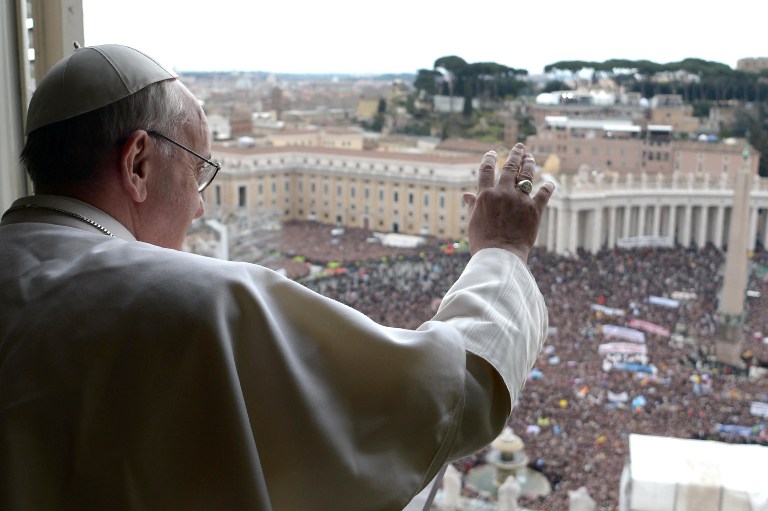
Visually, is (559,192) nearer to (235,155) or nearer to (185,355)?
(235,155)

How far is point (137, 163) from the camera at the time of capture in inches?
13.0

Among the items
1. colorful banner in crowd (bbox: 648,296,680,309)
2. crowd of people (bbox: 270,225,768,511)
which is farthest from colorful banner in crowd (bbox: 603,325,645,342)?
colorful banner in crowd (bbox: 648,296,680,309)

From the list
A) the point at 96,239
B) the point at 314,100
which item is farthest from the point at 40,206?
the point at 314,100

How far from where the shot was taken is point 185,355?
0.27m

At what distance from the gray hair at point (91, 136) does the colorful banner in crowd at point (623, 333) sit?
430 cm

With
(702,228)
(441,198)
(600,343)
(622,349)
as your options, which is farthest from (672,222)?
(622,349)

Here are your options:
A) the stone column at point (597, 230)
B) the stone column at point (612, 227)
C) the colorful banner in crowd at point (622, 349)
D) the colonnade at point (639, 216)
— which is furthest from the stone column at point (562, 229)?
the colorful banner in crowd at point (622, 349)

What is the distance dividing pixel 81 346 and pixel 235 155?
6.93 meters

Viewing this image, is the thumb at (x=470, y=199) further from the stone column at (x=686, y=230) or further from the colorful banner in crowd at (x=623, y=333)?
the stone column at (x=686, y=230)

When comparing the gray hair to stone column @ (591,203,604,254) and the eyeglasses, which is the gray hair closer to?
the eyeglasses

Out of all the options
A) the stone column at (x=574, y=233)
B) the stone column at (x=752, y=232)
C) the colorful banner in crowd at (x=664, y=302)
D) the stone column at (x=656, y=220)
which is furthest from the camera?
the stone column at (x=656, y=220)

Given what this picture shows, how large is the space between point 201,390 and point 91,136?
0.36 ft

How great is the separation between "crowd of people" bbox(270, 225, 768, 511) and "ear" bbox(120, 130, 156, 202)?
4.34 feet

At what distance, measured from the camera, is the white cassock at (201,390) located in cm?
28
